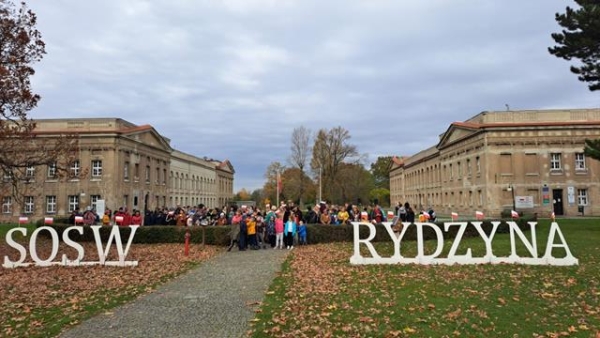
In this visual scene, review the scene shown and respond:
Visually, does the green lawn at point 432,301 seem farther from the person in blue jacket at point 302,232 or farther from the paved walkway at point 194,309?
the person in blue jacket at point 302,232

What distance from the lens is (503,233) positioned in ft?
76.6

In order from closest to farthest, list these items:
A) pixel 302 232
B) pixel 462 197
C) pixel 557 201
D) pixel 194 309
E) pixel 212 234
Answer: pixel 194 309
pixel 302 232
pixel 212 234
pixel 557 201
pixel 462 197

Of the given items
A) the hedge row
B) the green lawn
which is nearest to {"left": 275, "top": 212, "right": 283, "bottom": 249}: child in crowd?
the hedge row

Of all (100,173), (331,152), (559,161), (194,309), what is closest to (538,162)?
(559,161)

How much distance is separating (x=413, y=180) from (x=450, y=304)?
79155 mm

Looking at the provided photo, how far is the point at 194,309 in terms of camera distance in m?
8.36

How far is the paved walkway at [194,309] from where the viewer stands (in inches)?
274

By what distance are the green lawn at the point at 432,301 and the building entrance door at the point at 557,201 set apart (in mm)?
34371

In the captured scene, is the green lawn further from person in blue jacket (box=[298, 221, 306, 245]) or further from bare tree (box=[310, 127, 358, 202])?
bare tree (box=[310, 127, 358, 202])

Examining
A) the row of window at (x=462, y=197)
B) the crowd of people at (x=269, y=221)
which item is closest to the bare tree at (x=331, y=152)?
the row of window at (x=462, y=197)

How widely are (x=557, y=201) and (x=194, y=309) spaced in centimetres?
4521

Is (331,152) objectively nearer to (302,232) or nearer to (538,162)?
(538,162)

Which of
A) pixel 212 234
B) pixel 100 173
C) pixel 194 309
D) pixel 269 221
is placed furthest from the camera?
pixel 100 173

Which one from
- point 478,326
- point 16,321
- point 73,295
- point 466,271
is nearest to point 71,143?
point 73,295
